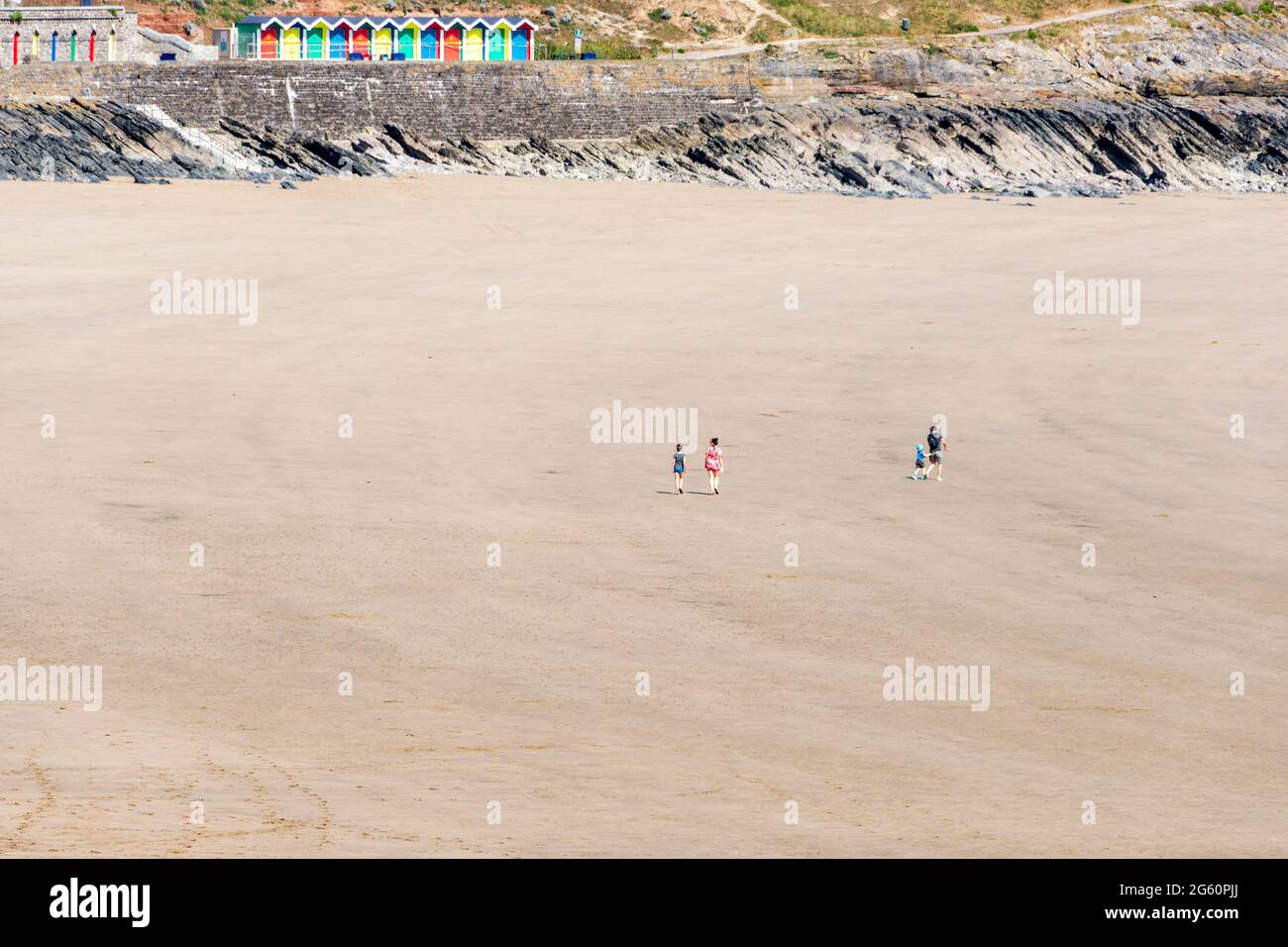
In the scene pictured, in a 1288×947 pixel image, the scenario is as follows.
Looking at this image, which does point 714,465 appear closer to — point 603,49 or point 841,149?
point 841,149

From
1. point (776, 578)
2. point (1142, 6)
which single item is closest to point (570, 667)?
point (776, 578)

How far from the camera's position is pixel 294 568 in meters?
14.8

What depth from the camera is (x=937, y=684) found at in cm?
1198

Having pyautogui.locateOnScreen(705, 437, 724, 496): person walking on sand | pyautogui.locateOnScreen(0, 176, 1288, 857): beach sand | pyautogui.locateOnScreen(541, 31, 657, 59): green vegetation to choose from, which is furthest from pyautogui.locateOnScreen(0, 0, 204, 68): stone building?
pyautogui.locateOnScreen(705, 437, 724, 496): person walking on sand

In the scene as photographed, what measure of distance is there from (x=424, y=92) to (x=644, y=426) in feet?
115

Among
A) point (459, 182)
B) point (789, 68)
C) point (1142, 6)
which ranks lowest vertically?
point (459, 182)

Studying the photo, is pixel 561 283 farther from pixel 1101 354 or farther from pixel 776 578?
pixel 776 578

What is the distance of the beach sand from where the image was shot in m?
9.41

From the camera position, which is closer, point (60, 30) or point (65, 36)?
point (60, 30)

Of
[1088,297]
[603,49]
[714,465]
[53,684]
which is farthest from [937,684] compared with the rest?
[603,49]

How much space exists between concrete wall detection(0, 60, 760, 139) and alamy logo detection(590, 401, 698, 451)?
108 ft

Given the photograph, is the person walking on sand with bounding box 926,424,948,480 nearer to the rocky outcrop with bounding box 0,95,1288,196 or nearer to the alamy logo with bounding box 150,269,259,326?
the alamy logo with bounding box 150,269,259,326
